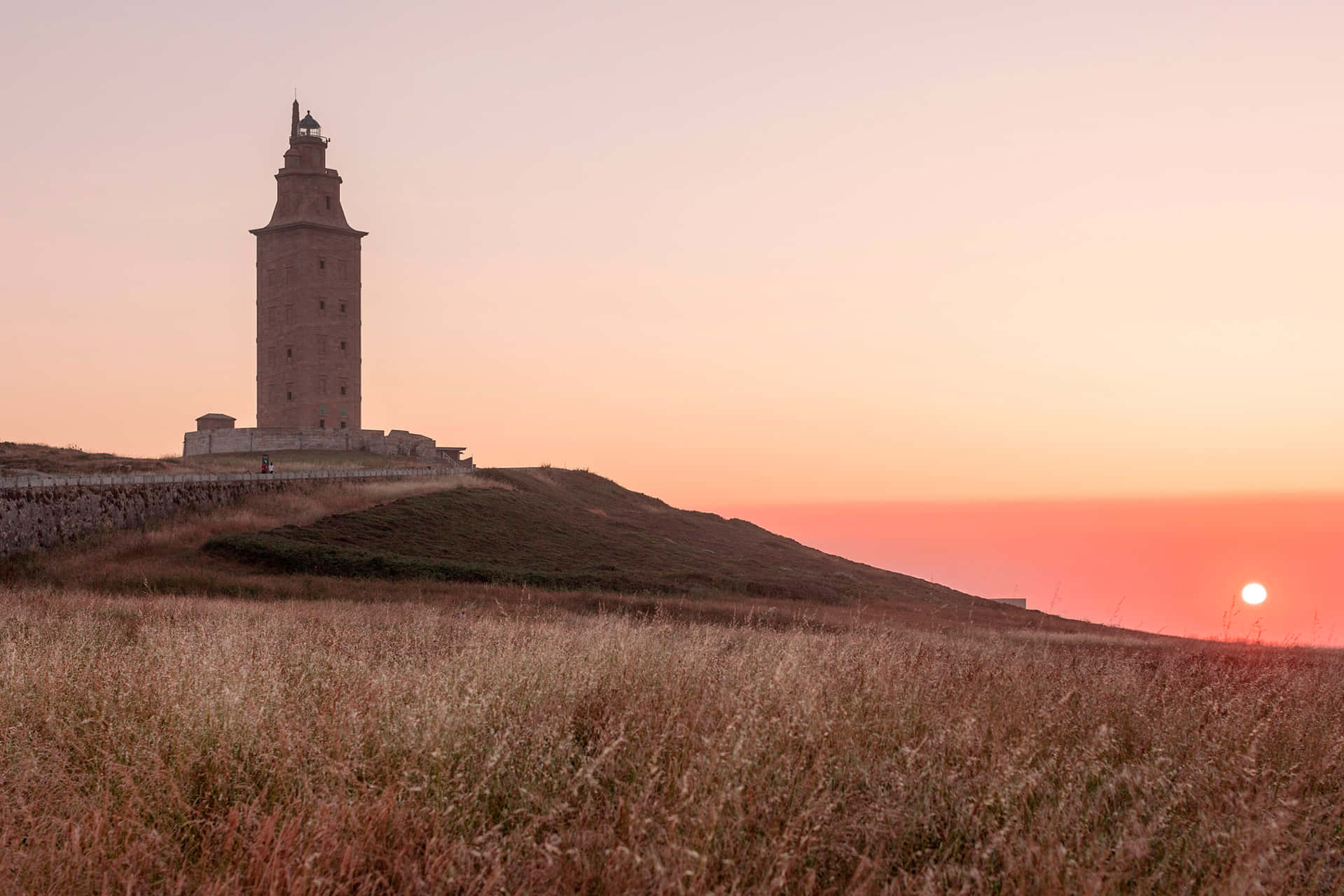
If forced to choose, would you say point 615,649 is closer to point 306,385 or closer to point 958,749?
point 958,749

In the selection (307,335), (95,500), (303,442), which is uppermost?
(307,335)

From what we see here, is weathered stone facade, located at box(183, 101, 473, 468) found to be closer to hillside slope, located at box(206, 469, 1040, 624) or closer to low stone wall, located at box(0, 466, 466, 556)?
hillside slope, located at box(206, 469, 1040, 624)

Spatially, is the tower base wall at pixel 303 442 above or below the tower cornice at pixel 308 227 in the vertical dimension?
below

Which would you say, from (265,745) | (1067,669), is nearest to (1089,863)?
(265,745)

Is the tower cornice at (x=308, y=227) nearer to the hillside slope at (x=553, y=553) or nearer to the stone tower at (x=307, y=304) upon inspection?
the stone tower at (x=307, y=304)

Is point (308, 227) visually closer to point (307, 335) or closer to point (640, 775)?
point (307, 335)

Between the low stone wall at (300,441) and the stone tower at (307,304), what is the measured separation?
179 centimetres

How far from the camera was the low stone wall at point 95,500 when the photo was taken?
28625 mm

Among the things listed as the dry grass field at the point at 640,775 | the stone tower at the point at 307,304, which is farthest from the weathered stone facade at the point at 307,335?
the dry grass field at the point at 640,775

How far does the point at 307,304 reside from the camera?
220 ft

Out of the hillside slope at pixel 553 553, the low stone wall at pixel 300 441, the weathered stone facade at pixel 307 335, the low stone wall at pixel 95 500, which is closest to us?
the low stone wall at pixel 95 500

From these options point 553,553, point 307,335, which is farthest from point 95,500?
point 307,335

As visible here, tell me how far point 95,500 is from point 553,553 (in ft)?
49.5

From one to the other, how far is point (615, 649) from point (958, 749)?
375cm
